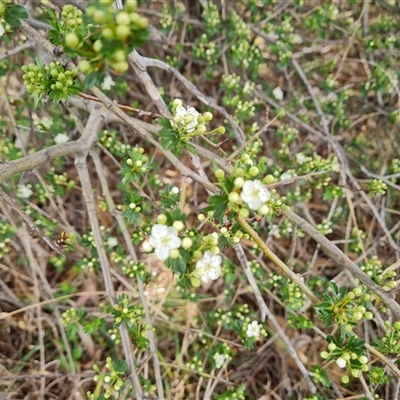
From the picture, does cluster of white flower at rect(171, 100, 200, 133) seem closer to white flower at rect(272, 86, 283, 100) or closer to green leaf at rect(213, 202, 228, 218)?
green leaf at rect(213, 202, 228, 218)

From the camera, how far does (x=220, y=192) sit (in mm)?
1890

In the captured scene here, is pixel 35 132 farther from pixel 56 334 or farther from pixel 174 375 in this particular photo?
pixel 174 375

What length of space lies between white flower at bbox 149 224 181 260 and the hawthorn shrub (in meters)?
0.75

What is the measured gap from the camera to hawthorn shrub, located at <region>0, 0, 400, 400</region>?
303cm

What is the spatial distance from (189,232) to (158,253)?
0.24m

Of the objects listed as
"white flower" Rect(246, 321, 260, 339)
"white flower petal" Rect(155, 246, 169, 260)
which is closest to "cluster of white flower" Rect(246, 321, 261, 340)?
"white flower" Rect(246, 321, 260, 339)

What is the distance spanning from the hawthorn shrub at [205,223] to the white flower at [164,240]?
747 mm

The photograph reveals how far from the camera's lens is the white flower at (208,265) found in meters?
1.75

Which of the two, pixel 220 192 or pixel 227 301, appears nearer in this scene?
pixel 220 192

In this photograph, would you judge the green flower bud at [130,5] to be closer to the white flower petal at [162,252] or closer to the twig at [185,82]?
the white flower petal at [162,252]

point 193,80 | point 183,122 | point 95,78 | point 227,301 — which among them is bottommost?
point 227,301

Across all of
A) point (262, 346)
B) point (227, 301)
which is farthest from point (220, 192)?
point (262, 346)

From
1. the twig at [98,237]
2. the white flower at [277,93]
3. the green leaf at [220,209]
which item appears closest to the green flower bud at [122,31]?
the green leaf at [220,209]

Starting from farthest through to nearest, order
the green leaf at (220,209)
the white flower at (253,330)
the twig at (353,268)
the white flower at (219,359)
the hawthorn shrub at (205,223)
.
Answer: the white flower at (219,359) → the white flower at (253,330) → the hawthorn shrub at (205,223) → the twig at (353,268) → the green leaf at (220,209)
